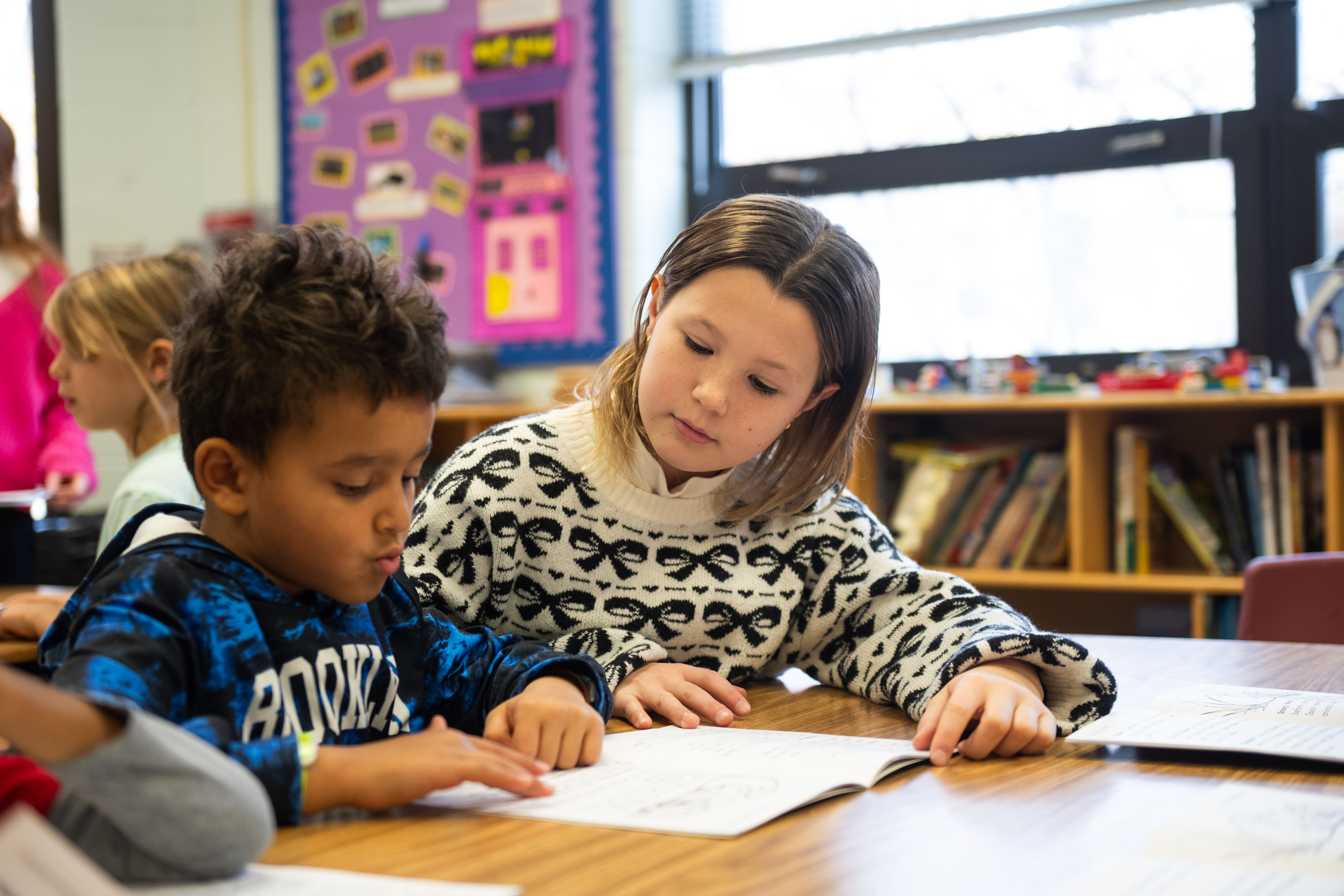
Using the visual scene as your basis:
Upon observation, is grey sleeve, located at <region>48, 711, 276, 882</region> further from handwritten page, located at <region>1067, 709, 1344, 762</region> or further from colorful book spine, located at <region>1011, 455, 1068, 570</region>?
colorful book spine, located at <region>1011, 455, 1068, 570</region>

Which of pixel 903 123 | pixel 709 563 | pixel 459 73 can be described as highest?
pixel 459 73

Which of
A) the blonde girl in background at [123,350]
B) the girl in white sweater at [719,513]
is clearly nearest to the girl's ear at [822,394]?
the girl in white sweater at [719,513]

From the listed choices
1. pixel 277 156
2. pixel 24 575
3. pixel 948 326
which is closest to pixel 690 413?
pixel 24 575

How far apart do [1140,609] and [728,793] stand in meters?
2.19

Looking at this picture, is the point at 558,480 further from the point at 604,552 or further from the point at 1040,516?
the point at 1040,516

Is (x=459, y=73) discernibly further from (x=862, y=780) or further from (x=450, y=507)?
(x=862, y=780)

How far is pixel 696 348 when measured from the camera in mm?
1074

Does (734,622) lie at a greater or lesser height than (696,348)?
lesser

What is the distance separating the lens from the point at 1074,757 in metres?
0.84

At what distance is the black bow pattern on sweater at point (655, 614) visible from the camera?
3.69ft

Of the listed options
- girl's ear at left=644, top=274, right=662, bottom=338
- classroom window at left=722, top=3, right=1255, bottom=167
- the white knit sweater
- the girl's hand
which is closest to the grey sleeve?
the white knit sweater

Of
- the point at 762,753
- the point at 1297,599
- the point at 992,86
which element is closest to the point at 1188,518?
the point at 1297,599

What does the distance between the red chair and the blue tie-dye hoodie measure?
988 mm

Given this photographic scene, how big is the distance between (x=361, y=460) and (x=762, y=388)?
43cm
